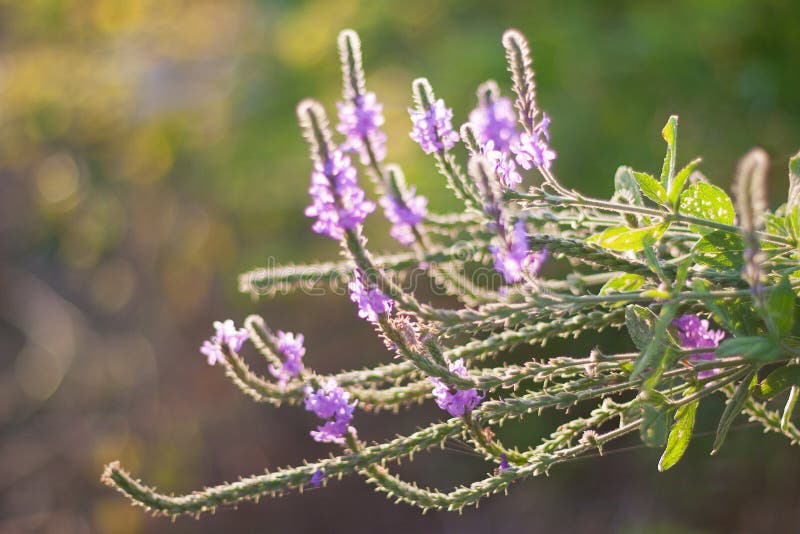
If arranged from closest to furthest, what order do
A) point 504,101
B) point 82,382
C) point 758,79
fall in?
point 504,101 < point 758,79 < point 82,382

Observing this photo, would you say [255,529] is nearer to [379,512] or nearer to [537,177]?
[379,512]

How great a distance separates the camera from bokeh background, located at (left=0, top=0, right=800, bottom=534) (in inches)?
75.4

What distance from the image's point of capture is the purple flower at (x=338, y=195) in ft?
1.50

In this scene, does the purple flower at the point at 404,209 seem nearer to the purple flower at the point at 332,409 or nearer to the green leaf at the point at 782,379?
the purple flower at the point at 332,409

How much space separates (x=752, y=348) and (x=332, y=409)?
0.87 ft

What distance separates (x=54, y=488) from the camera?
2.75 m

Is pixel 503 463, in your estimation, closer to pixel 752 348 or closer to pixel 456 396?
pixel 456 396

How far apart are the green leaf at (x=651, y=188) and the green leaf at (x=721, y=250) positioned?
0.12ft

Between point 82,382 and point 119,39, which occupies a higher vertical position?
point 119,39

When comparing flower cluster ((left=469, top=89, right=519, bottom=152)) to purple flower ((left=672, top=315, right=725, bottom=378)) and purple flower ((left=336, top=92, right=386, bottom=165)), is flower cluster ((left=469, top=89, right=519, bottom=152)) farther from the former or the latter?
purple flower ((left=672, top=315, right=725, bottom=378))

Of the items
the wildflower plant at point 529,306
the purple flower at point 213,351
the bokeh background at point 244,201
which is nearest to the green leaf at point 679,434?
the wildflower plant at point 529,306

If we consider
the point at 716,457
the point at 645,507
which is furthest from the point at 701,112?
the point at 645,507

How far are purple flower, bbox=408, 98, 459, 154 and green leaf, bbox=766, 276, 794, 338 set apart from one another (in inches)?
9.0

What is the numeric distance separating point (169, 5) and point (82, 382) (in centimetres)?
180
